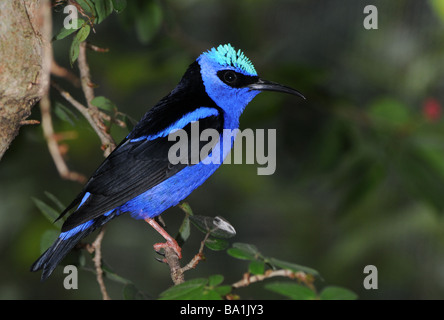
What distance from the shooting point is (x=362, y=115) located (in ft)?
14.5

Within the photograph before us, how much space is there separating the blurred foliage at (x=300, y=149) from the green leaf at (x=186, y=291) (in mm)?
41

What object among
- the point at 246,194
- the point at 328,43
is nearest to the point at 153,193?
the point at 328,43

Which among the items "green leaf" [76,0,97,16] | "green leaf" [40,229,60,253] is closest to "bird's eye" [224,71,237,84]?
"green leaf" [76,0,97,16]

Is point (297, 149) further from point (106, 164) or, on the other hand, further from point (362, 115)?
point (106, 164)

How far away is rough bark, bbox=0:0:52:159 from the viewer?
214 centimetres

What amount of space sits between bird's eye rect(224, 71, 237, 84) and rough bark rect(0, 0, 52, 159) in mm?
1023

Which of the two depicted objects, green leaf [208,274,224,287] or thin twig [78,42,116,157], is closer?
green leaf [208,274,224,287]

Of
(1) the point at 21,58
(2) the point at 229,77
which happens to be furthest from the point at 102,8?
(2) the point at 229,77

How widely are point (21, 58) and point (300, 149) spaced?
9.14ft

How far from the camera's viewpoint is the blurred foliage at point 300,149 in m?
4.07

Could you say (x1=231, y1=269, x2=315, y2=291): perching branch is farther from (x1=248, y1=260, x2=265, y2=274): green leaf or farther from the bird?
the bird

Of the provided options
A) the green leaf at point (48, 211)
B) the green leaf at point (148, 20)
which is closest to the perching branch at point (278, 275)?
the green leaf at point (48, 211)

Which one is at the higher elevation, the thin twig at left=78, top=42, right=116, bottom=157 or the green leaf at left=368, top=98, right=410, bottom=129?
the green leaf at left=368, top=98, right=410, bottom=129

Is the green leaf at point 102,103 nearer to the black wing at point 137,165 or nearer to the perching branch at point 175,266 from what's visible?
the black wing at point 137,165
